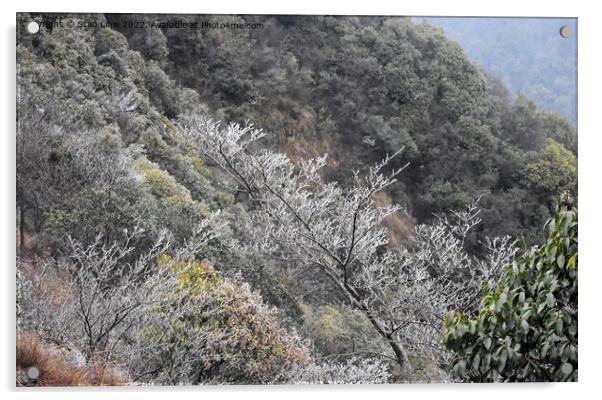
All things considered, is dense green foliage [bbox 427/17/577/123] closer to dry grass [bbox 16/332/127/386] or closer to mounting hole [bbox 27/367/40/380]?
dry grass [bbox 16/332/127/386]

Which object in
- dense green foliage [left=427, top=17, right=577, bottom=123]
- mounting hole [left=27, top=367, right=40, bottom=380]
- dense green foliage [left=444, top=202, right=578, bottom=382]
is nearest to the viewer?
dense green foliage [left=444, top=202, right=578, bottom=382]

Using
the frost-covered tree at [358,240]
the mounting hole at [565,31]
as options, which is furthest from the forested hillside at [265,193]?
the mounting hole at [565,31]

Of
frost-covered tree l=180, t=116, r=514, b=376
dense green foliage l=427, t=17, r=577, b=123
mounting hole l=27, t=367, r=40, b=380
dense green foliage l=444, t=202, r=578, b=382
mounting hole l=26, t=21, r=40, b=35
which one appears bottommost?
mounting hole l=27, t=367, r=40, b=380

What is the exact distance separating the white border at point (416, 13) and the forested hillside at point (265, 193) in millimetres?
69

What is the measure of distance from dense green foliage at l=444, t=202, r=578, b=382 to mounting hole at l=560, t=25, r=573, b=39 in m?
1.42

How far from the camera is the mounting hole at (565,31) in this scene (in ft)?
16.5

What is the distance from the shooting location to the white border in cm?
459

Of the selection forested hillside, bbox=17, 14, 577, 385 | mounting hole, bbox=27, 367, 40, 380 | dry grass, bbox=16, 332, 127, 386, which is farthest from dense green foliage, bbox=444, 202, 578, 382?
mounting hole, bbox=27, 367, 40, 380

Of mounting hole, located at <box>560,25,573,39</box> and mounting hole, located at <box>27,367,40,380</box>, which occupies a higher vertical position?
mounting hole, located at <box>560,25,573,39</box>

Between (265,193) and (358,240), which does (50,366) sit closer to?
(265,193)

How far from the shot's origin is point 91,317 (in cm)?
461

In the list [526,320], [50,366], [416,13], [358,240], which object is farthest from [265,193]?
[526,320]
